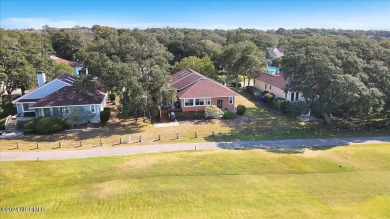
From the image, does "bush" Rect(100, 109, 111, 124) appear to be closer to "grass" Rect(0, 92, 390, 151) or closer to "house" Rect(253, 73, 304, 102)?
"grass" Rect(0, 92, 390, 151)

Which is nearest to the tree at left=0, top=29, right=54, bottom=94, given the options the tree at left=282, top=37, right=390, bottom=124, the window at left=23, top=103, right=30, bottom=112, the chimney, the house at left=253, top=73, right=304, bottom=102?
the chimney

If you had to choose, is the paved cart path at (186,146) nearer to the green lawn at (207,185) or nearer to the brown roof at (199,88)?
the green lawn at (207,185)

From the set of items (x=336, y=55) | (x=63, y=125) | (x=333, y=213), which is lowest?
(x=333, y=213)

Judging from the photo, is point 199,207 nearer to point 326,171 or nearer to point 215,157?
point 215,157

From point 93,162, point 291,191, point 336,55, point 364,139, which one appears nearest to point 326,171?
point 291,191

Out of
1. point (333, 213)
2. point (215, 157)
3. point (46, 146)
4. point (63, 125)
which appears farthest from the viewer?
point (63, 125)

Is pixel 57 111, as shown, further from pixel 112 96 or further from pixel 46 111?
pixel 112 96

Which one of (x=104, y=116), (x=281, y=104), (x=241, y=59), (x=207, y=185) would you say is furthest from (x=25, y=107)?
(x=241, y=59)
